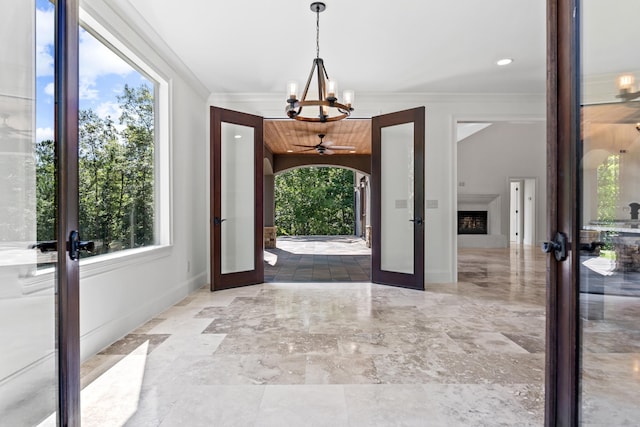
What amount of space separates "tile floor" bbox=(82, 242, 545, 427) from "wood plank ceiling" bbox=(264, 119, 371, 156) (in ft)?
11.3

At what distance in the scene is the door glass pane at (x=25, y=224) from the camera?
4.51 feet

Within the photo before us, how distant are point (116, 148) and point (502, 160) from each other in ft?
31.8

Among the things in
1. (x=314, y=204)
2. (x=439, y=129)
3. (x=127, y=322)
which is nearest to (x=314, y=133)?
(x=439, y=129)

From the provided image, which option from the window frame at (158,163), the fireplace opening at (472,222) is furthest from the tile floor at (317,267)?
the fireplace opening at (472,222)

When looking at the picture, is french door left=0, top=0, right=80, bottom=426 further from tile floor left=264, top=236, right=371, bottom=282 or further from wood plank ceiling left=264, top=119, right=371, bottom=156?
wood plank ceiling left=264, top=119, right=371, bottom=156

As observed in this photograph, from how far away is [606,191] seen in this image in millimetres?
1271

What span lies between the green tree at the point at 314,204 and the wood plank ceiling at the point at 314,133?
268 inches

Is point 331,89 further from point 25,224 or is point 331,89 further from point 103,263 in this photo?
point 25,224

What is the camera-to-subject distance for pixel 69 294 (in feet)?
4.45


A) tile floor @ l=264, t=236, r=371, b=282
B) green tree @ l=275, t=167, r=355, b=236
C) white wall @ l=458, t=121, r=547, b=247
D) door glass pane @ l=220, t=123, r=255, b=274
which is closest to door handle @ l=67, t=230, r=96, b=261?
door glass pane @ l=220, t=123, r=255, b=274

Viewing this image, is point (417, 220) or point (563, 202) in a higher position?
point (563, 202)

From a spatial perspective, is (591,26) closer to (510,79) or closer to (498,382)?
(498,382)

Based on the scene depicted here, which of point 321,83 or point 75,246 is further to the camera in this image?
point 321,83

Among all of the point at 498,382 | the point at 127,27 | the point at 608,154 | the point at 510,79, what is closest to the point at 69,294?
the point at 608,154
